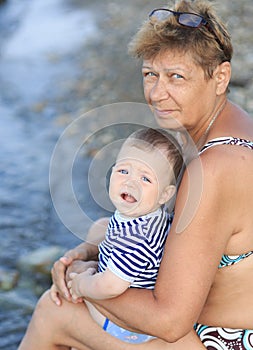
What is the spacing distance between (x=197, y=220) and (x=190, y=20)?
2.25 ft

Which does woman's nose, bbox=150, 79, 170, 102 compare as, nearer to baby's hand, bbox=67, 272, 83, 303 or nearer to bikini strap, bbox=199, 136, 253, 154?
bikini strap, bbox=199, 136, 253, 154

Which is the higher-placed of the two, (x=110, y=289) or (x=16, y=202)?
(x=16, y=202)

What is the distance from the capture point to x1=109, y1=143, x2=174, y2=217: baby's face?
2305mm

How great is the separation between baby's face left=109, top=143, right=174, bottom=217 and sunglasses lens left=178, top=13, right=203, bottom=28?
1.41 feet

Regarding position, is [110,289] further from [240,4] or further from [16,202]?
[240,4]

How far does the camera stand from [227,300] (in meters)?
2.42

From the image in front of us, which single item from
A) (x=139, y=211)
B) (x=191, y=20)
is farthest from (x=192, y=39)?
(x=139, y=211)

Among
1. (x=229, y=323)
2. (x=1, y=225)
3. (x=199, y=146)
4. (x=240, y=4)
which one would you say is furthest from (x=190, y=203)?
(x=240, y=4)

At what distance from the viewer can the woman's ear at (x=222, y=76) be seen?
2400 mm

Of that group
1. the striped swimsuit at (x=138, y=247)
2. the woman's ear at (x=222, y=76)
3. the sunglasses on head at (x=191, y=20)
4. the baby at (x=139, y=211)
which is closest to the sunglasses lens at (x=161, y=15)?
the sunglasses on head at (x=191, y=20)

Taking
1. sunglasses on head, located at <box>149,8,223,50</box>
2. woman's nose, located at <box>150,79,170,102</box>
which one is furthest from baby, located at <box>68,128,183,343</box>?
sunglasses on head, located at <box>149,8,223,50</box>

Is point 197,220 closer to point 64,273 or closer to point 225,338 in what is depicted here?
point 225,338

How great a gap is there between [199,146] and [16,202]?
327cm

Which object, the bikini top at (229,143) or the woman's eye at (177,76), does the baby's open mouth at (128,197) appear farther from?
the woman's eye at (177,76)
